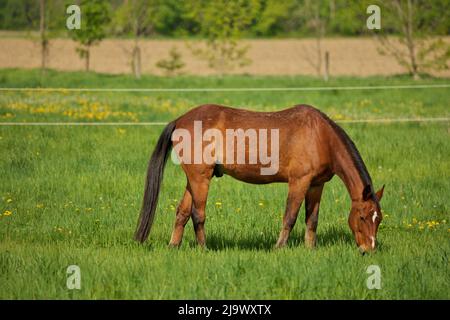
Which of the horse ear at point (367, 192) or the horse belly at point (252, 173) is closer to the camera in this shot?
the horse ear at point (367, 192)

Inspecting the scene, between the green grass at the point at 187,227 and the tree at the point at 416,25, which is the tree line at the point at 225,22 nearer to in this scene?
the tree at the point at 416,25

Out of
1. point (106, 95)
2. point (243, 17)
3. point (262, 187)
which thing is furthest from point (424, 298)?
point (243, 17)

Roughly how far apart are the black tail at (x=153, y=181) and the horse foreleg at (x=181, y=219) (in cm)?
28

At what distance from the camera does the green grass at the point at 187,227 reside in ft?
22.9

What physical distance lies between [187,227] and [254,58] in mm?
34861

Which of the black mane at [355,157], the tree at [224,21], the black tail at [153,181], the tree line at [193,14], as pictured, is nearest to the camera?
the black mane at [355,157]

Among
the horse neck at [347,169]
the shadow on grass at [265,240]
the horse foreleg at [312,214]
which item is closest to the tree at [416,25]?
the shadow on grass at [265,240]

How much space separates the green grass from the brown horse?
38 cm

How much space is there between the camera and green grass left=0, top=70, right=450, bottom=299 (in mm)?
6969

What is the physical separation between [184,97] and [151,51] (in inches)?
857

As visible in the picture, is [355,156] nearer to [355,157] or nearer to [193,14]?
[355,157]

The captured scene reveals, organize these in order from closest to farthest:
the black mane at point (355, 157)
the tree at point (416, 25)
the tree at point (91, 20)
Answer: the black mane at point (355, 157), the tree at point (416, 25), the tree at point (91, 20)

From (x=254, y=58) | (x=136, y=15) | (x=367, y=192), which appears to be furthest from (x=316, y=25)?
(x=367, y=192)
